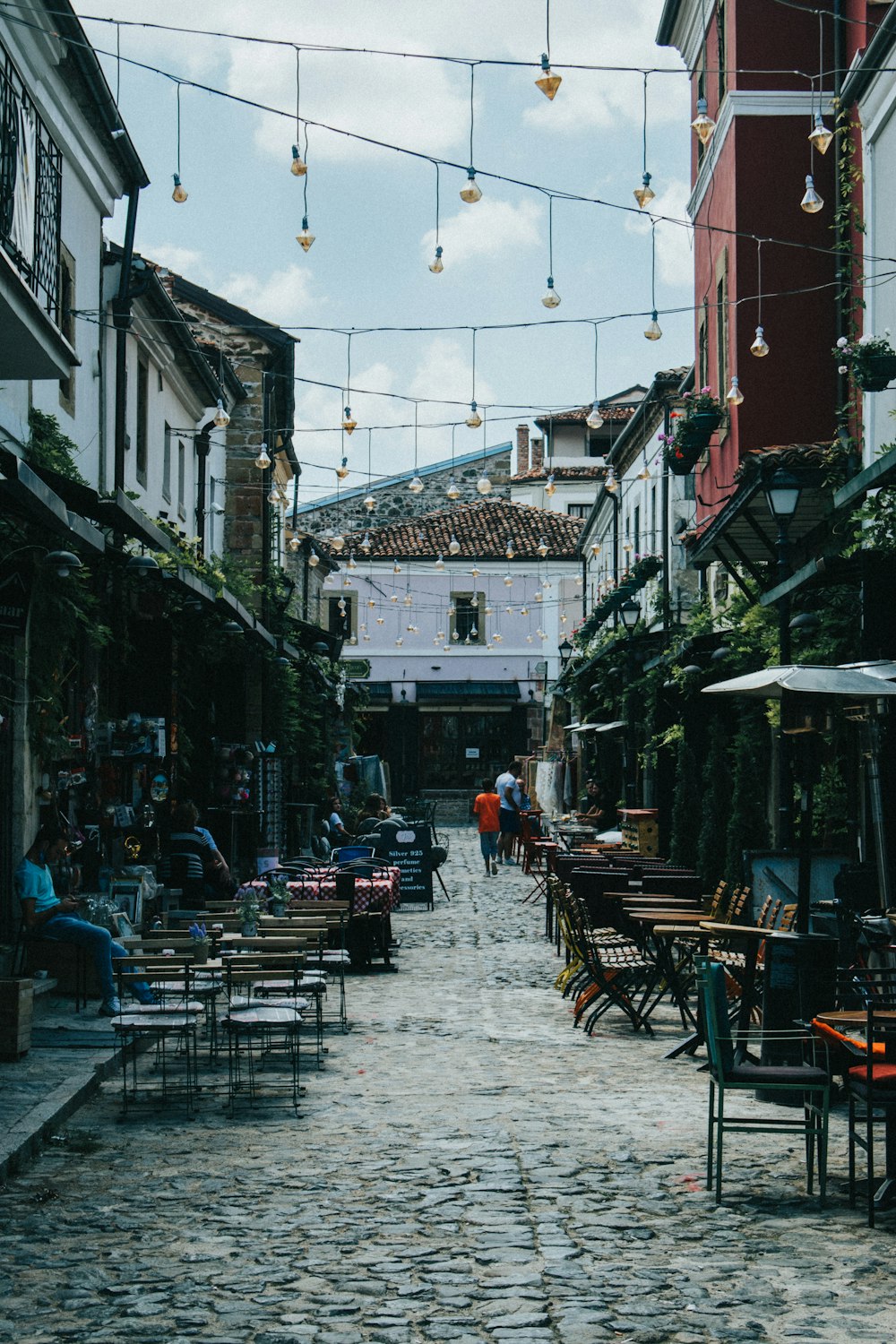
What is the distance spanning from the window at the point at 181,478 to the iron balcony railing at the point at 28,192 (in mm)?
11261

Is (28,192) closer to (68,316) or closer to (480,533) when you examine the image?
(68,316)

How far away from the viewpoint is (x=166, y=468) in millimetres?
22281

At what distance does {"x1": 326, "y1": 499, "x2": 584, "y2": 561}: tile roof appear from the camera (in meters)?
52.0

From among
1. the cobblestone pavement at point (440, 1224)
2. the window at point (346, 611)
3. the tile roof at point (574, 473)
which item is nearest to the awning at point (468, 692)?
the window at point (346, 611)

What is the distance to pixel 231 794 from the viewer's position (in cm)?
2112

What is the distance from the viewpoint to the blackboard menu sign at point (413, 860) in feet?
67.1

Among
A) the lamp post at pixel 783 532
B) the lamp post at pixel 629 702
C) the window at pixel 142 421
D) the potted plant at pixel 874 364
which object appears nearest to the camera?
the lamp post at pixel 783 532

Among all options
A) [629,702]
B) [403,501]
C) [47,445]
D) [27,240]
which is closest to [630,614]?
[629,702]

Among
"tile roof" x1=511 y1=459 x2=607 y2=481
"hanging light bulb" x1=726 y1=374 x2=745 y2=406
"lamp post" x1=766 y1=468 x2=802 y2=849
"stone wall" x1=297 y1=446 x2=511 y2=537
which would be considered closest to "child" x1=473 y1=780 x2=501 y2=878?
"hanging light bulb" x1=726 y1=374 x2=745 y2=406

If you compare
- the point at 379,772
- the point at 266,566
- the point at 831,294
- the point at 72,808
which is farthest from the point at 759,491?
the point at 379,772

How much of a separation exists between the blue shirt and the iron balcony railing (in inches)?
162

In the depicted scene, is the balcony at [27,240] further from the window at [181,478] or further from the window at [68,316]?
the window at [181,478]

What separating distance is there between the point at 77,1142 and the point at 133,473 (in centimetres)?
1272

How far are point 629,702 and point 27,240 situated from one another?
1543 cm
